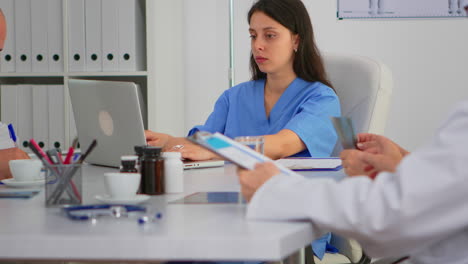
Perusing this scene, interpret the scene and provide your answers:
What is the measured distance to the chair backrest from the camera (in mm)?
1981

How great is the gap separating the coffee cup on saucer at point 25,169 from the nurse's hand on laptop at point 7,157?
126 mm

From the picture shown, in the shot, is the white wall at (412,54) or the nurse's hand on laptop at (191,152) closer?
the nurse's hand on laptop at (191,152)

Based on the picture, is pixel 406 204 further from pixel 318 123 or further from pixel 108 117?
pixel 318 123

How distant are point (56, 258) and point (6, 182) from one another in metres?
0.58

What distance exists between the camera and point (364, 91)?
202cm

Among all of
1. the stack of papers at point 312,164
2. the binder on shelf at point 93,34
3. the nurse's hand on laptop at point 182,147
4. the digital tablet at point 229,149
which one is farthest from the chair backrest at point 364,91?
the binder on shelf at point 93,34

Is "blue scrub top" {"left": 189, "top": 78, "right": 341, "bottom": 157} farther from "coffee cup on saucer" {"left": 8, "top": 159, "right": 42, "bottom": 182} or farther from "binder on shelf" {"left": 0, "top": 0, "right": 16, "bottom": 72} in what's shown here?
"binder on shelf" {"left": 0, "top": 0, "right": 16, "bottom": 72}

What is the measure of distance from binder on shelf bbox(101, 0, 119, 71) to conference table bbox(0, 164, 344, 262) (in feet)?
6.24

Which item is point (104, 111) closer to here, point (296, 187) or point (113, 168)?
point (113, 168)

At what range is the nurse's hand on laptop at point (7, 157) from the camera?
1.53 metres

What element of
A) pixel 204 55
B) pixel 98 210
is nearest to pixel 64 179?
pixel 98 210

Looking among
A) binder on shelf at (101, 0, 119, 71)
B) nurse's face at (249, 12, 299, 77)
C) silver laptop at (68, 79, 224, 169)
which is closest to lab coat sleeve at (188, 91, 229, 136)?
nurse's face at (249, 12, 299, 77)

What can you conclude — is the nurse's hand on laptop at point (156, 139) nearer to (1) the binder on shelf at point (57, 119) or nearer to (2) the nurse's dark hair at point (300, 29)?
(2) the nurse's dark hair at point (300, 29)

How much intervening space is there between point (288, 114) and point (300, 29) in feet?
0.99
